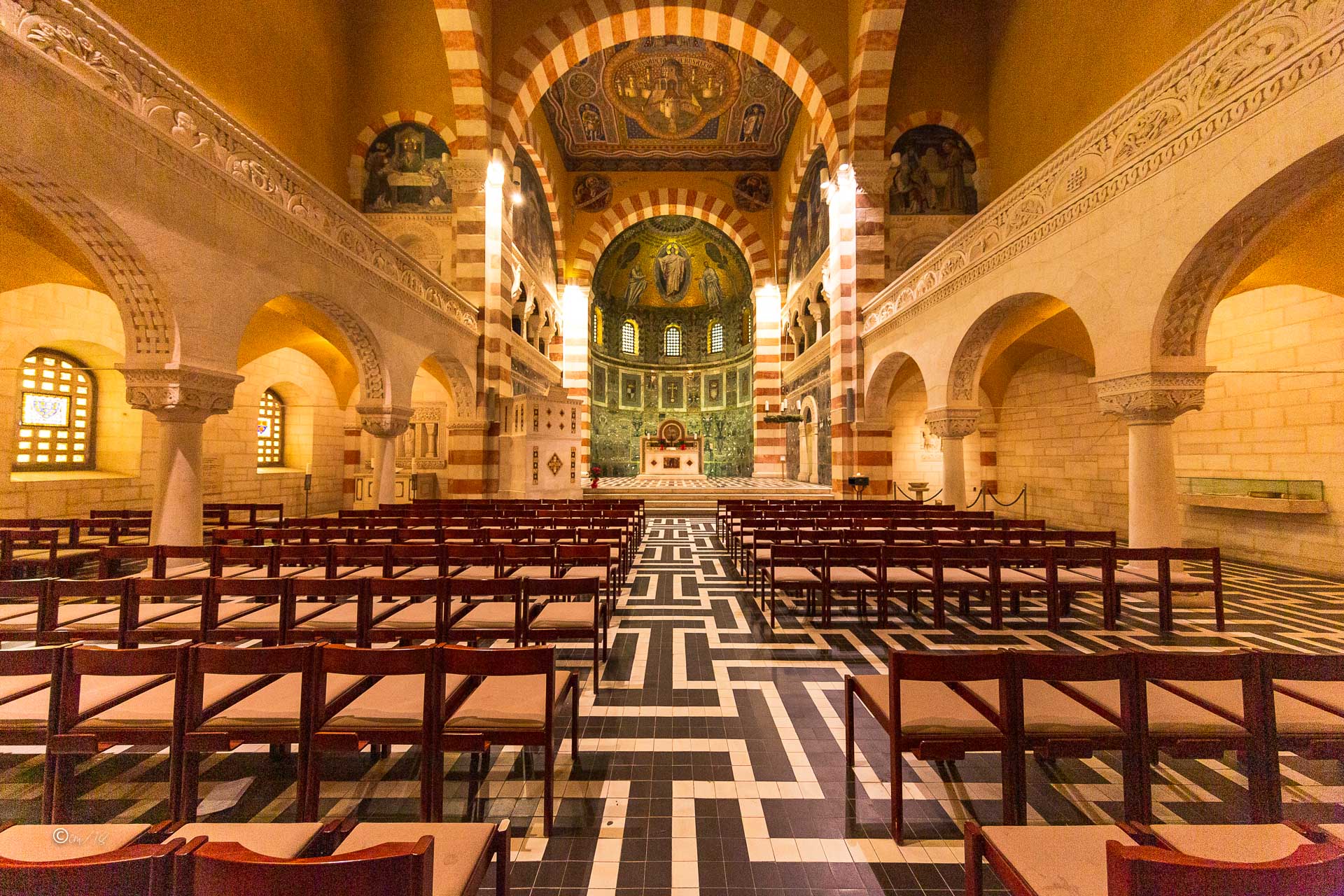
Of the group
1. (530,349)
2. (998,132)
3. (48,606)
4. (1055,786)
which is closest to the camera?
(1055,786)

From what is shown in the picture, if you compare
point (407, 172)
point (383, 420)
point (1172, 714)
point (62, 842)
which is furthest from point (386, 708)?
point (407, 172)

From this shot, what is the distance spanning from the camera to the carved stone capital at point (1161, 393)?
5730mm

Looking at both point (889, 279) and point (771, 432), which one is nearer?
point (889, 279)

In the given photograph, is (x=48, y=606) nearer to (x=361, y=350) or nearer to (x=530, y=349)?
(x=361, y=350)

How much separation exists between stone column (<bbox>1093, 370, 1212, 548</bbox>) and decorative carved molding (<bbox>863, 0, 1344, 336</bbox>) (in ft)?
6.90

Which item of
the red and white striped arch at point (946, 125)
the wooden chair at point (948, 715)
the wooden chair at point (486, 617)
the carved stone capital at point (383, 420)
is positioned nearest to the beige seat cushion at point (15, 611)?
the wooden chair at point (486, 617)

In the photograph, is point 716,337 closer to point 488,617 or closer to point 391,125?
point 391,125

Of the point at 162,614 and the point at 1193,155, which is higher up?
the point at 1193,155

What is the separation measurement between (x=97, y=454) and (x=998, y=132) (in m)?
20.2

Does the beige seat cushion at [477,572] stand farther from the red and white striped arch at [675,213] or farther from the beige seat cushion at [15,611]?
the red and white striped arch at [675,213]

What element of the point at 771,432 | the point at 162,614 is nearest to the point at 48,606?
the point at 162,614

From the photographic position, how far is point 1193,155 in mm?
5137

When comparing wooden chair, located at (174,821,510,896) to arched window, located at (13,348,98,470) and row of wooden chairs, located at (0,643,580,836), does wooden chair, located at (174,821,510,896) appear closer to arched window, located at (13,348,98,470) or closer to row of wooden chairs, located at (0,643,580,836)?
row of wooden chairs, located at (0,643,580,836)

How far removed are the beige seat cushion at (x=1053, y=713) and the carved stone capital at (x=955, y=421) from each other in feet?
26.5
